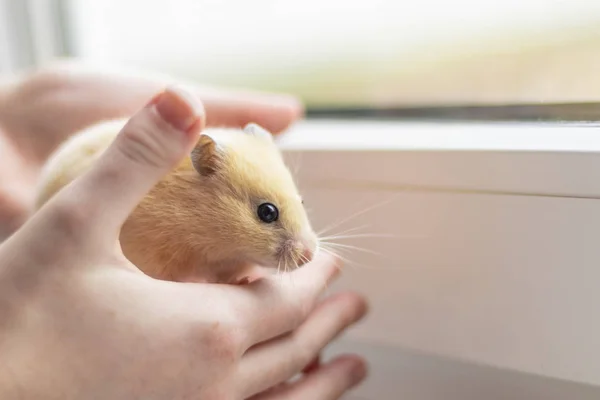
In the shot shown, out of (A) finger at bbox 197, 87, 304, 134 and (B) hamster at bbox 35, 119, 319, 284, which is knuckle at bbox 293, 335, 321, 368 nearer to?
(B) hamster at bbox 35, 119, 319, 284

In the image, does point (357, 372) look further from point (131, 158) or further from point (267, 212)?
point (131, 158)

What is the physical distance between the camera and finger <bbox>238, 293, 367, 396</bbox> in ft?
2.08

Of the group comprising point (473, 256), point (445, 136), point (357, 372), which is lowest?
point (357, 372)

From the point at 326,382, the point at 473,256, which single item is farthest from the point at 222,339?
the point at 473,256

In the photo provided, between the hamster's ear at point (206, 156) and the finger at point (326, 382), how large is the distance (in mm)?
256

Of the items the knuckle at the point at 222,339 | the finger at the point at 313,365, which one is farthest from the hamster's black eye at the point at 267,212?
the finger at the point at 313,365

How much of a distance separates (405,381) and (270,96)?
1.52ft

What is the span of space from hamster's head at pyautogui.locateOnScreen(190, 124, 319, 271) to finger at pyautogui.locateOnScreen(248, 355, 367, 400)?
0.15 m

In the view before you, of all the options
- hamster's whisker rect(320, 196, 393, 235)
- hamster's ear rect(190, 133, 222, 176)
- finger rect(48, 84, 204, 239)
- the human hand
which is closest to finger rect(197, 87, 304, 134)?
the human hand

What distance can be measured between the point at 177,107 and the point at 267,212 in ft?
0.55

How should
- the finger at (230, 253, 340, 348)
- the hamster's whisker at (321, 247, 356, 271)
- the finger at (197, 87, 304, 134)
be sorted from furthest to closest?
the finger at (197, 87, 304, 134) < the hamster's whisker at (321, 247, 356, 271) < the finger at (230, 253, 340, 348)

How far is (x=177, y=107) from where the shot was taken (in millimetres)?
512

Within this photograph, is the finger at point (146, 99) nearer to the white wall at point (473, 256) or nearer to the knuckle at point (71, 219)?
the white wall at point (473, 256)

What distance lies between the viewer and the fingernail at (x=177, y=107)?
512 millimetres
